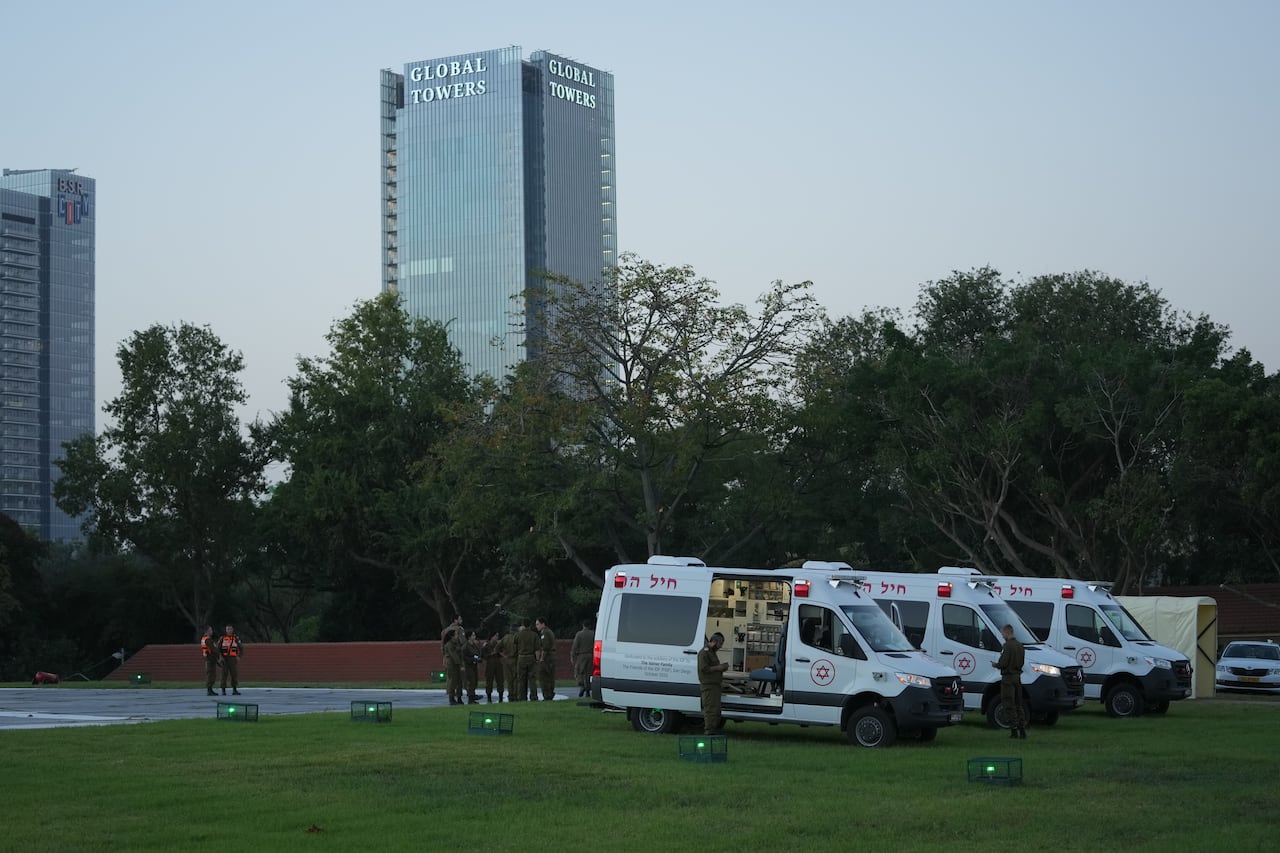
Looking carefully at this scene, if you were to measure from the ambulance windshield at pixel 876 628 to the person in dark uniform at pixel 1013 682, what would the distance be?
1.57 metres

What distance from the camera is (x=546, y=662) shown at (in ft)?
111

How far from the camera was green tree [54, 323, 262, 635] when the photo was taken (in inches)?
2776

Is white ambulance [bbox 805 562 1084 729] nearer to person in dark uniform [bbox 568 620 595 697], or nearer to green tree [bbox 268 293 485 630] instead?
person in dark uniform [bbox 568 620 595 697]

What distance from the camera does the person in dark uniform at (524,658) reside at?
32.9 metres

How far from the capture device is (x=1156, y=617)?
3544 centimetres

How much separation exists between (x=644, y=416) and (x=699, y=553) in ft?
29.7

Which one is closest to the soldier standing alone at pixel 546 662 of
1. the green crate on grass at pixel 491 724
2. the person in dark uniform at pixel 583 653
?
the person in dark uniform at pixel 583 653

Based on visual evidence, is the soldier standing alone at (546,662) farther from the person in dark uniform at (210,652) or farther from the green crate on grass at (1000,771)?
the green crate on grass at (1000,771)

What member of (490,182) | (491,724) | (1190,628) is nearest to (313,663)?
(1190,628)

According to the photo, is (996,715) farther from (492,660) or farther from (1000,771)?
(492,660)

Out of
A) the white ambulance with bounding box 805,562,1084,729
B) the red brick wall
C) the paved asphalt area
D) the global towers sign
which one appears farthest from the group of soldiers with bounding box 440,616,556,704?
the global towers sign

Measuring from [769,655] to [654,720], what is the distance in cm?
236

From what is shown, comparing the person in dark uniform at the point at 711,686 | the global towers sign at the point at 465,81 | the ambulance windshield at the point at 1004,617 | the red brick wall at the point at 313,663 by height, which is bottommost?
the red brick wall at the point at 313,663

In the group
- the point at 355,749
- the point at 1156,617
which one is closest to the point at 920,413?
the point at 1156,617
